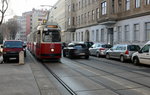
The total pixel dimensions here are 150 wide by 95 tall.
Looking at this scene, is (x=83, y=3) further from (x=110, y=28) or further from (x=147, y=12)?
(x=147, y=12)

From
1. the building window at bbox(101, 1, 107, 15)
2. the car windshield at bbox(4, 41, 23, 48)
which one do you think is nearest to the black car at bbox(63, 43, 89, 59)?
the car windshield at bbox(4, 41, 23, 48)

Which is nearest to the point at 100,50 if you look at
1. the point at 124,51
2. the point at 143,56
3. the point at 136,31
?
the point at 124,51

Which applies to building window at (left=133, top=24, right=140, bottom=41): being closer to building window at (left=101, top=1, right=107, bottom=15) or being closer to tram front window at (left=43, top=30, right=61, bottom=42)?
building window at (left=101, top=1, right=107, bottom=15)

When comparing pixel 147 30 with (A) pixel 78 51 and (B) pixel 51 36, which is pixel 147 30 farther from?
(B) pixel 51 36

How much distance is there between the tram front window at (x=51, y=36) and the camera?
16.6 meters

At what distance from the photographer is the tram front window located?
655 inches

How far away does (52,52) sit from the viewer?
54.9 feet

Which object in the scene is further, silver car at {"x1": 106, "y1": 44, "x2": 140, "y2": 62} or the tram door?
the tram door

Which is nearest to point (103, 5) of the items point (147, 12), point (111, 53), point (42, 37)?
point (147, 12)

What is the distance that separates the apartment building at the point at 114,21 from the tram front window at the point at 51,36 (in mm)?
13115

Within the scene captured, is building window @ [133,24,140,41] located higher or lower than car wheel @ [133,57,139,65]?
higher

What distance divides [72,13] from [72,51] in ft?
116

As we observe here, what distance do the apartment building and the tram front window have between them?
516 inches

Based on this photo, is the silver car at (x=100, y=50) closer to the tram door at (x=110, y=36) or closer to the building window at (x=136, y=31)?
the building window at (x=136, y=31)
